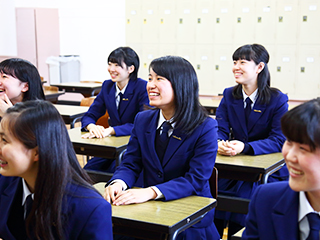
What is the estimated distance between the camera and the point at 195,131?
1923mm

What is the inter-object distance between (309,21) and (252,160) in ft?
19.5

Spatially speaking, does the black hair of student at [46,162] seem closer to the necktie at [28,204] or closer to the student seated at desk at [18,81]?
the necktie at [28,204]

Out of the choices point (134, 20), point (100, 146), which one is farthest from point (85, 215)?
point (134, 20)

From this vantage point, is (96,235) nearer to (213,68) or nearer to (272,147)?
(272,147)

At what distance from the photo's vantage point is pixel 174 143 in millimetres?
1929

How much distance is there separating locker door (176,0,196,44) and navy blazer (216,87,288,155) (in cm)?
558

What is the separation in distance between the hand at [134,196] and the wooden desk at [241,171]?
730 mm

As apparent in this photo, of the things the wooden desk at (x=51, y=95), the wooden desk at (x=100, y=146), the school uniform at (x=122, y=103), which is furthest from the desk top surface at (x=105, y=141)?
the wooden desk at (x=51, y=95)

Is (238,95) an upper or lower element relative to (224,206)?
upper

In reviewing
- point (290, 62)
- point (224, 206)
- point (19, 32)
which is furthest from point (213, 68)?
point (224, 206)

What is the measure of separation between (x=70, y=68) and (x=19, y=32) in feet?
5.34

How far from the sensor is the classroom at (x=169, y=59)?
230 cm

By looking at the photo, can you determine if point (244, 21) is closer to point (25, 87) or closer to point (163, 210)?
point (25, 87)

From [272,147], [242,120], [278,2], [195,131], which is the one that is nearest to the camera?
[195,131]
